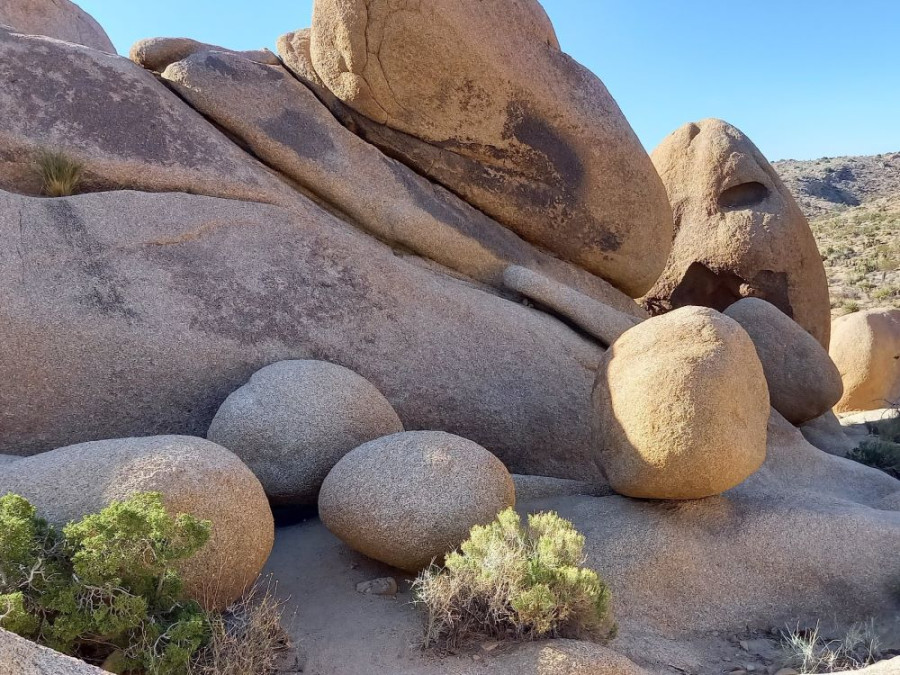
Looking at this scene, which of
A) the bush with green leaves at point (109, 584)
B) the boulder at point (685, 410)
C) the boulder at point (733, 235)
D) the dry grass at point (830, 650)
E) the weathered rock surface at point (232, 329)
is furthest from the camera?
the boulder at point (733, 235)

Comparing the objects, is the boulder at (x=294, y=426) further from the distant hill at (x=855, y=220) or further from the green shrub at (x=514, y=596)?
the distant hill at (x=855, y=220)

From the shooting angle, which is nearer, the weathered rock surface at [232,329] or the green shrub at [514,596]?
the green shrub at [514,596]

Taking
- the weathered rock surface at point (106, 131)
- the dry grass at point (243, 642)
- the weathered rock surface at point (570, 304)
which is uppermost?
the weathered rock surface at point (106, 131)

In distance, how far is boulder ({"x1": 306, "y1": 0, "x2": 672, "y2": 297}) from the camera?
746cm

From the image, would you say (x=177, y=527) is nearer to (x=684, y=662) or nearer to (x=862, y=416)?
(x=684, y=662)

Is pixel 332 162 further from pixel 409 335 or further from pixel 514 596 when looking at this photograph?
pixel 514 596

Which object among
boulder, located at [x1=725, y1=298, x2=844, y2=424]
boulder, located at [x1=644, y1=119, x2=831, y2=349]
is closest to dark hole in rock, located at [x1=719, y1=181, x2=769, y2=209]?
boulder, located at [x1=644, y1=119, x2=831, y2=349]

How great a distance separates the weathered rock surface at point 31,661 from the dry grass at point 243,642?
2.78 ft

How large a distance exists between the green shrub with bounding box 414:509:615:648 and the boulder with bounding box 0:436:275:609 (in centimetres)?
89

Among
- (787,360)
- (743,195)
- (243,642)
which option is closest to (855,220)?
(743,195)

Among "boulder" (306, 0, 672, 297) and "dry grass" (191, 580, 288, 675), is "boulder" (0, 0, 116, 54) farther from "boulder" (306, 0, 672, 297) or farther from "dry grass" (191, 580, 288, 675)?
"dry grass" (191, 580, 288, 675)

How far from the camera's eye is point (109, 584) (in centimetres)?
291

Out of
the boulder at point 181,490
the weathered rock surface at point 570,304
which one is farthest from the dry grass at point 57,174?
the weathered rock surface at point 570,304

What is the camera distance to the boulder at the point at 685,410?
448 cm
